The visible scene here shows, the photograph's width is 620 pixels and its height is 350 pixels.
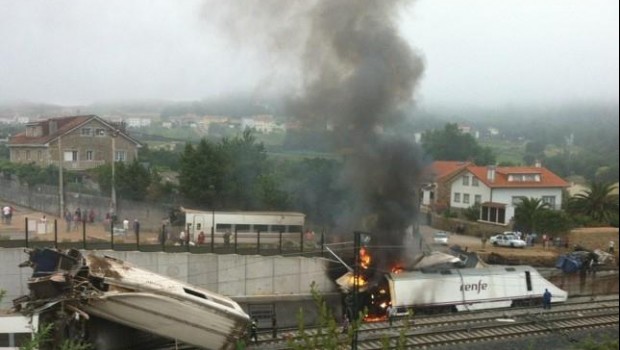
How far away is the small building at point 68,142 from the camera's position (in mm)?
16297

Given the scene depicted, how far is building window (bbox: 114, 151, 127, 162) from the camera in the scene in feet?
59.3

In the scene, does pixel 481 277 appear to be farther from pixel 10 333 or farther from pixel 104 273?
pixel 10 333

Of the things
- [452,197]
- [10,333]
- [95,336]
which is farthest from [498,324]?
[452,197]

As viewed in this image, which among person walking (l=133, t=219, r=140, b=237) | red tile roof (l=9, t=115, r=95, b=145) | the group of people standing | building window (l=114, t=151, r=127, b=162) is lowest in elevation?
person walking (l=133, t=219, r=140, b=237)

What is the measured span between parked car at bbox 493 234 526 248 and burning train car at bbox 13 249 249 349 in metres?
14.0

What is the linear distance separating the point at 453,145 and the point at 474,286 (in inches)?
765

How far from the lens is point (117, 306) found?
34.6 feet

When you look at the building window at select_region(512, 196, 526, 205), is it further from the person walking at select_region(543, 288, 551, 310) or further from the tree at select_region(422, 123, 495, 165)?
the person walking at select_region(543, 288, 551, 310)

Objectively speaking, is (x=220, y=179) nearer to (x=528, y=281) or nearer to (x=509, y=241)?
(x=528, y=281)

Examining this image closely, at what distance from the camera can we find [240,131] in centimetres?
2241

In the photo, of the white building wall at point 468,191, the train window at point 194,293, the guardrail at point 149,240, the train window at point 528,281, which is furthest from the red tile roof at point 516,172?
the train window at point 194,293

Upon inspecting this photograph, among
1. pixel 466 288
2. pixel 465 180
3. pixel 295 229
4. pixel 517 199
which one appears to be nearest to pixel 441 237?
pixel 517 199

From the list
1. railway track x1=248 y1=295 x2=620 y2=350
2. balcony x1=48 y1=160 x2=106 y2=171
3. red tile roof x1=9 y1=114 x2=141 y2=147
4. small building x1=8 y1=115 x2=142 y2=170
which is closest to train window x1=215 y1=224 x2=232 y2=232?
small building x1=8 y1=115 x2=142 y2=170

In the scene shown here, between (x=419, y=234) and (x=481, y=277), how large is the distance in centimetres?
543
